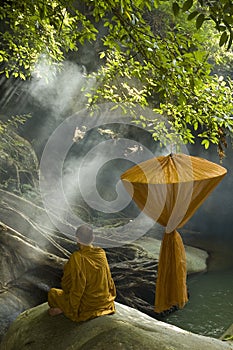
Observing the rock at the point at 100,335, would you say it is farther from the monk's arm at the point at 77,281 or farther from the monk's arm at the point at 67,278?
the monk's arm at the point at 67,278

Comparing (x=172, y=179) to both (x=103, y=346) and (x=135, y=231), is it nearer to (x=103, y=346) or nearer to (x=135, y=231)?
(x=103, y=346)

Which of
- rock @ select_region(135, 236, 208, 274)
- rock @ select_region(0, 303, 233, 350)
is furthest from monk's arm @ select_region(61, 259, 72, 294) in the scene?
rock @ select_region(135, 236, 208, 274)

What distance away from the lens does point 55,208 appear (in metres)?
12.5

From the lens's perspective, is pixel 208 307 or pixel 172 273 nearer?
pixel 172 273

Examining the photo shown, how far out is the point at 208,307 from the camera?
31.7 ft

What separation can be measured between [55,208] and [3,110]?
14.2 feet

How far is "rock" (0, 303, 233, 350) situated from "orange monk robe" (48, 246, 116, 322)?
131 mm

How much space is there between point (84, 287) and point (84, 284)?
0.04 meters

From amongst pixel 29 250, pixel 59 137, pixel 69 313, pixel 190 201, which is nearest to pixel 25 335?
pixel 69 313

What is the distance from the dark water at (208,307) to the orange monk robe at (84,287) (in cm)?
479

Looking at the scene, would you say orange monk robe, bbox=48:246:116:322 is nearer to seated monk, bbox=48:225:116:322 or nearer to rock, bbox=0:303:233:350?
seated monk, bbox=48:225:116:322

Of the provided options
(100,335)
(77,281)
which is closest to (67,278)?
(77,281)

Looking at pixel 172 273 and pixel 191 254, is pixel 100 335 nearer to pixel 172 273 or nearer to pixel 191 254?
pixel 172 273

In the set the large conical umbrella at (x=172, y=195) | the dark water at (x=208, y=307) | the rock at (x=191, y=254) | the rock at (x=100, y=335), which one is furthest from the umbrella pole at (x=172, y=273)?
the rock at (x=191, y=254)
